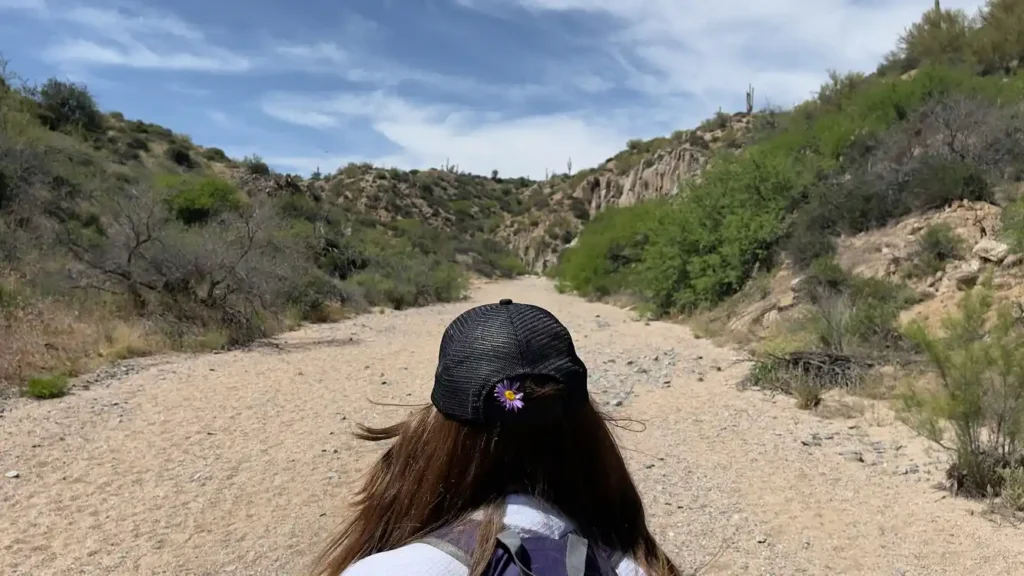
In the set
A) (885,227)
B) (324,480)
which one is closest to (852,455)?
(324,480)

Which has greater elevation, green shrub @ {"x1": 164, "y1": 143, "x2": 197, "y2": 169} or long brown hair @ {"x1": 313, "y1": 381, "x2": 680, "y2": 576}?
green shrub @ {"x1": 164, "y1": 143, "x2": 197, "y2": 169}

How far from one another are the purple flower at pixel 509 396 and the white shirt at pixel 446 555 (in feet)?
0.53

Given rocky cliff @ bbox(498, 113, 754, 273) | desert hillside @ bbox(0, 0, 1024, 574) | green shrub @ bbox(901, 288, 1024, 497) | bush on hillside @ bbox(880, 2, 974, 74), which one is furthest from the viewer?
rocky cliff @ bbox(498, 113, 754, 273)

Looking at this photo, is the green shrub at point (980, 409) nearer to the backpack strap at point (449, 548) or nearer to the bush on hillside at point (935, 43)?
the backpack strap at point (449, 548)

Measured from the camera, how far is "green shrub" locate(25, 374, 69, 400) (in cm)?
853

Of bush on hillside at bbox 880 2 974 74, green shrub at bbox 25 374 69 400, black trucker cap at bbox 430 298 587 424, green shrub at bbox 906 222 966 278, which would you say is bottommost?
green shrub at bbox 25 374 69 400

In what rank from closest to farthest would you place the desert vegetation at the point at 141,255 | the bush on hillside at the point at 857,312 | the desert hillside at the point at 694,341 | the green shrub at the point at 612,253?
the desert hillside at the point at 694,341 → the bush on hillside at the point at 857,312 → the desert vegetation at the point at 141,255 → the green shrub at the point at 612,253

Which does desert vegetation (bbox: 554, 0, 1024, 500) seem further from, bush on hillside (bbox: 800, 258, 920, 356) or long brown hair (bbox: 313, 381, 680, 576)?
long brown hair (bbox: 313, 381, 680, 576)

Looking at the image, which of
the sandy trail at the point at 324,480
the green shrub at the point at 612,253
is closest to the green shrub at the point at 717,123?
the green shrub at the point at 612,253

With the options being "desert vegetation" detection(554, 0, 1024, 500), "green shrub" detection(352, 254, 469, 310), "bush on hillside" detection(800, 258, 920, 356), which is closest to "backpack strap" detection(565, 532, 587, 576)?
"desert vegetation" detection(554, 0, 1024, 500)

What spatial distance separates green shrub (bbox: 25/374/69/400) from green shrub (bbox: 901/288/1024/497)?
878 centimetres

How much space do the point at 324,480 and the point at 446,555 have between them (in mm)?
5338

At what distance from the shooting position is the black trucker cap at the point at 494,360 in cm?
130

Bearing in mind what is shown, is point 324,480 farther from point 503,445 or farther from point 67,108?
point 67,108
